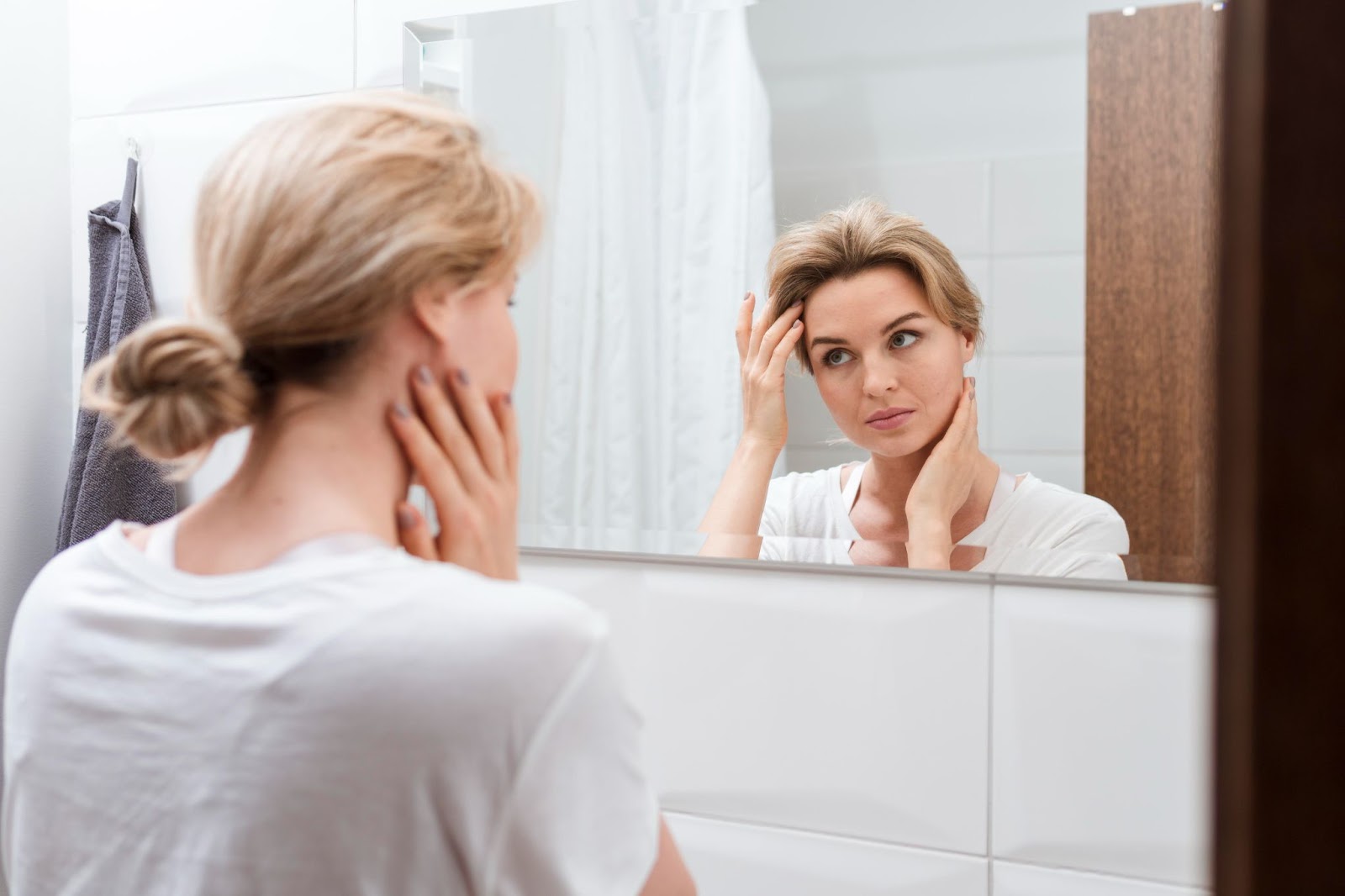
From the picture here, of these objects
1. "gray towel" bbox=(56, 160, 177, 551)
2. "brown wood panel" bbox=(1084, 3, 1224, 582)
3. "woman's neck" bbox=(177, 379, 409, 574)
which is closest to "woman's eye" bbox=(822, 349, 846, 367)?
"brown wood panel" bbox=(1084, 3, 1224, 582)

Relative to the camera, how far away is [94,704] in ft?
1.84

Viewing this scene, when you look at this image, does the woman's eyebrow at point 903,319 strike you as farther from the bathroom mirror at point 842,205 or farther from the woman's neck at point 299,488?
the woman's neck at point 299,488

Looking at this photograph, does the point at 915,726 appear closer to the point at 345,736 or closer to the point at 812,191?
the point at 812,191

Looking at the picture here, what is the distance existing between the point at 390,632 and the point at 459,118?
0.30 metres

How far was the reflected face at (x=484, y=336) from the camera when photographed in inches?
24.7

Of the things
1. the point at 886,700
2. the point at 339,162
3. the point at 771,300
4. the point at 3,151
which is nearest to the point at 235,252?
the point at 339,162

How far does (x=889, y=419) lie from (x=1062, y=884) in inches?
17.1

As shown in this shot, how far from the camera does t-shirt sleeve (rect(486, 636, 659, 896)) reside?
0.52 metres

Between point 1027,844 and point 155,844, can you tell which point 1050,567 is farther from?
point 155,844

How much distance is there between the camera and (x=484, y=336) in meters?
0.65

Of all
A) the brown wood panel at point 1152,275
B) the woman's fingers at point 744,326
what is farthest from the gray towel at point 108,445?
the brown wood panel at point 1152,275

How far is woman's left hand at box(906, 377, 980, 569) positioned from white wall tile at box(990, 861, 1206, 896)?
10.9 inches

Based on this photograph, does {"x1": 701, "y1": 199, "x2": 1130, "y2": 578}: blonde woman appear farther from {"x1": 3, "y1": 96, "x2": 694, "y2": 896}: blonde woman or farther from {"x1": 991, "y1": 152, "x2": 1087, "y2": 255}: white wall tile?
{"x1": 3, "y1": 96, "x2": 694, "y2": 896}: blonde woman

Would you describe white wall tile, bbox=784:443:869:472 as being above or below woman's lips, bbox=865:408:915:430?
below
